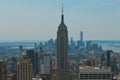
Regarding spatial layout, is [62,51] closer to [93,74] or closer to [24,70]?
[24,70]

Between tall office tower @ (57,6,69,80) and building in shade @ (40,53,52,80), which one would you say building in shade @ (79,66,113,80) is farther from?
building in shade @ (40,53,52,80)

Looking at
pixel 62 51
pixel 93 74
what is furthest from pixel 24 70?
pixel 62 51

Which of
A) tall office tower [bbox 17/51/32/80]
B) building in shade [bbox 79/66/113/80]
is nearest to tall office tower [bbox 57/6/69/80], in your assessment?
tall office tower [bbox 17/51/32/80]

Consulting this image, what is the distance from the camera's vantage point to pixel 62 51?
85375mm

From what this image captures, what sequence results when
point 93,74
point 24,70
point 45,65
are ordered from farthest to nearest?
1. point 45,65
2. point 24,70
3. point 93,74

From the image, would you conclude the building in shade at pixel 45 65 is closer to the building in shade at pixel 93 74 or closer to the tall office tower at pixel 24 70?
the tall office tower at pixel 24 70

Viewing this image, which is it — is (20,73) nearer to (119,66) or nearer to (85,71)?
(85,71)

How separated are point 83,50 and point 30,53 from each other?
58.5 metres

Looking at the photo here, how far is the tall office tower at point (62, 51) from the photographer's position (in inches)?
3094

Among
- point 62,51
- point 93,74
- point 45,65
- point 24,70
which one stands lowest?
point 93,74

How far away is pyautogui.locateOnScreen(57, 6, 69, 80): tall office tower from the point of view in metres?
78.6

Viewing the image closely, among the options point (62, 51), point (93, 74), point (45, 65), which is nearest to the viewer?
point (93, 74)

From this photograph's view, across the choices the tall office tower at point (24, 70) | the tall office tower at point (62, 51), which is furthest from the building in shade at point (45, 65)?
the tall office tower at point (24, 70)

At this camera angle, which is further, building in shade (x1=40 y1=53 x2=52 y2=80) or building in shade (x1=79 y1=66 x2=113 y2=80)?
building in shade (x1=40 y1=53 x2=52 y2=80)
